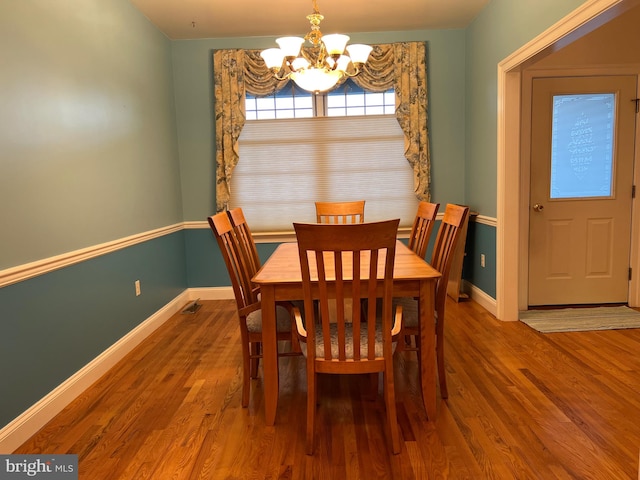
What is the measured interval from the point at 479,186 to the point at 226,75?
101 inches

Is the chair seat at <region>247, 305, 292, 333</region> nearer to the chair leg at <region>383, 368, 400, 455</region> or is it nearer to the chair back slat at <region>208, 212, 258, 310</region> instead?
the chair back slat at <region>208, 212, 258, 310</region>

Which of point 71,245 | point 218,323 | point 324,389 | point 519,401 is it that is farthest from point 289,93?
point 519,401

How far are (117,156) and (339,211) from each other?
1675 mm

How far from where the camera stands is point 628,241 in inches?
137

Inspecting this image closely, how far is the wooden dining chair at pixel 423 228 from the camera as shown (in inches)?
96.3

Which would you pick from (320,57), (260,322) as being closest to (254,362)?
(260,322)

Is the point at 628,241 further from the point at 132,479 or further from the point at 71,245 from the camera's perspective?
the point at 71,245

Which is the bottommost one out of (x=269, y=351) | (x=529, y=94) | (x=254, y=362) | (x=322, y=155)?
(x=254, y=362)

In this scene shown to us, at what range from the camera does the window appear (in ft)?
13.3

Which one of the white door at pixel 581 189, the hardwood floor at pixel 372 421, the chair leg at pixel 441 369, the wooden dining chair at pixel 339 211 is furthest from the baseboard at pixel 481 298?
the chair leg at pixel 441 369

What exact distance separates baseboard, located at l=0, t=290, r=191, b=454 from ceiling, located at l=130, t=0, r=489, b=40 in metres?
2.48

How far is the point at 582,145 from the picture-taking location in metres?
3.39
